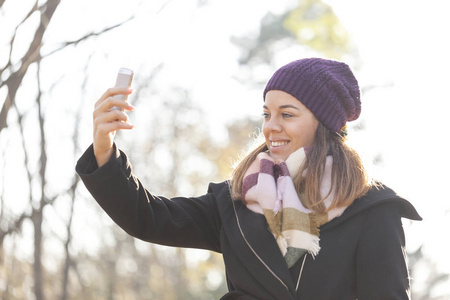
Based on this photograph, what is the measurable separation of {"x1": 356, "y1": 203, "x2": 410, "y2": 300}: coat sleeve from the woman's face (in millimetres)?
406

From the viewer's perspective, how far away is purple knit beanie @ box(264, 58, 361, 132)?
324 cm

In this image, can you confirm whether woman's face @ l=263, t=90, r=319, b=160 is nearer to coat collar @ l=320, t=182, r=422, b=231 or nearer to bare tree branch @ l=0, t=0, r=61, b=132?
coat collar @ l=320, t=182, r=422, b=231

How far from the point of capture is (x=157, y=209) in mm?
3125

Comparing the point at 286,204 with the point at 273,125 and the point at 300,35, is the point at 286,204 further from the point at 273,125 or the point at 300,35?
the point at 300,35

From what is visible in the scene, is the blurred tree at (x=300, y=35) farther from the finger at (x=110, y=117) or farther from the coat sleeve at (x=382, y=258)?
the finger at (x=110, y=117)

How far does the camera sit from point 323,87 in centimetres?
327

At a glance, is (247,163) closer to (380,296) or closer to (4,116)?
(380,296)

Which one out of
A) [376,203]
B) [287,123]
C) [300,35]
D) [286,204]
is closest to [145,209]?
[286,204]

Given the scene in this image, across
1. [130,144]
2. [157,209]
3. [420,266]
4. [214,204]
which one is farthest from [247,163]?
[420,266]

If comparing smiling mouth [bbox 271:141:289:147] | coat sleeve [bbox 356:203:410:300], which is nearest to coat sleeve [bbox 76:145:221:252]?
smiling mouth [bbox 271:141:289:147]

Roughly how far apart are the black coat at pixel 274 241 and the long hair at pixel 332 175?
53mm

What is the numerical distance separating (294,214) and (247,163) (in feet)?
1.24

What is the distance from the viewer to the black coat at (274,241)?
→ 2898 mm

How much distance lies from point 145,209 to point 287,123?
0.63 metres
